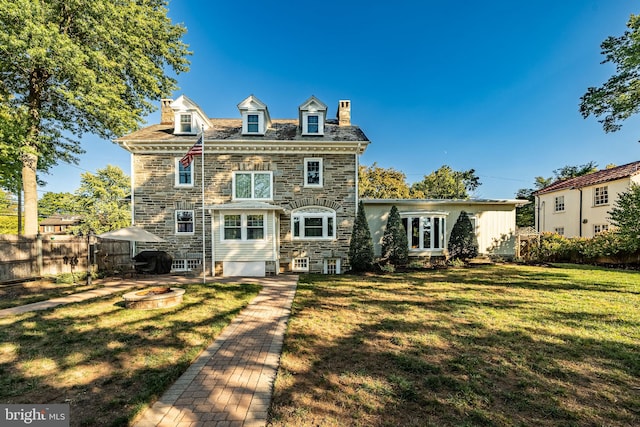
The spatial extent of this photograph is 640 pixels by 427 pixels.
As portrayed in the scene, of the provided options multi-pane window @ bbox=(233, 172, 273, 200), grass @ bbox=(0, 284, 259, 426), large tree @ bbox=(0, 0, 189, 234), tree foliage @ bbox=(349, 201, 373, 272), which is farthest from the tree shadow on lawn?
large tree @ bbox=(0, 0, 189, 234)

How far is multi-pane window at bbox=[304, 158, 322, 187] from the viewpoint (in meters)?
13.9

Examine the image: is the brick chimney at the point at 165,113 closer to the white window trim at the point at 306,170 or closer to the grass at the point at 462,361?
the white window trim at the point at 306,170

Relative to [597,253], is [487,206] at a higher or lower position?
higher

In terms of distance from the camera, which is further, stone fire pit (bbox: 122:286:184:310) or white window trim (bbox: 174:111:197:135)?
white window trim (bbox: 174:111:197:135)

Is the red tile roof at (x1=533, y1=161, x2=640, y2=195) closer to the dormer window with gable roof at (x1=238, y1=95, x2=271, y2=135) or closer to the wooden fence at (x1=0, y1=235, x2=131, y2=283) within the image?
the dormer window with gable roof at (x1=238, y1=95, x2=271, y2=135)

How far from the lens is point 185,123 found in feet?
47.3

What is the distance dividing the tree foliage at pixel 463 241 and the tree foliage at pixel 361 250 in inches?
220

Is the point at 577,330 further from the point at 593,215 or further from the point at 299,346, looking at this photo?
the point at 593,215

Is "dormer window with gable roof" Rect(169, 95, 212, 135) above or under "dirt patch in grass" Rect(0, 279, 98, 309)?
above

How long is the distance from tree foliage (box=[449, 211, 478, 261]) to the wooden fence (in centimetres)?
1760

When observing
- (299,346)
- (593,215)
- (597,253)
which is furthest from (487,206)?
(299,346)

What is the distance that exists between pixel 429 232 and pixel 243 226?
10770 mm

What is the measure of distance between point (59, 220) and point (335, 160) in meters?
68.3

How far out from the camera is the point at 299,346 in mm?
4617
